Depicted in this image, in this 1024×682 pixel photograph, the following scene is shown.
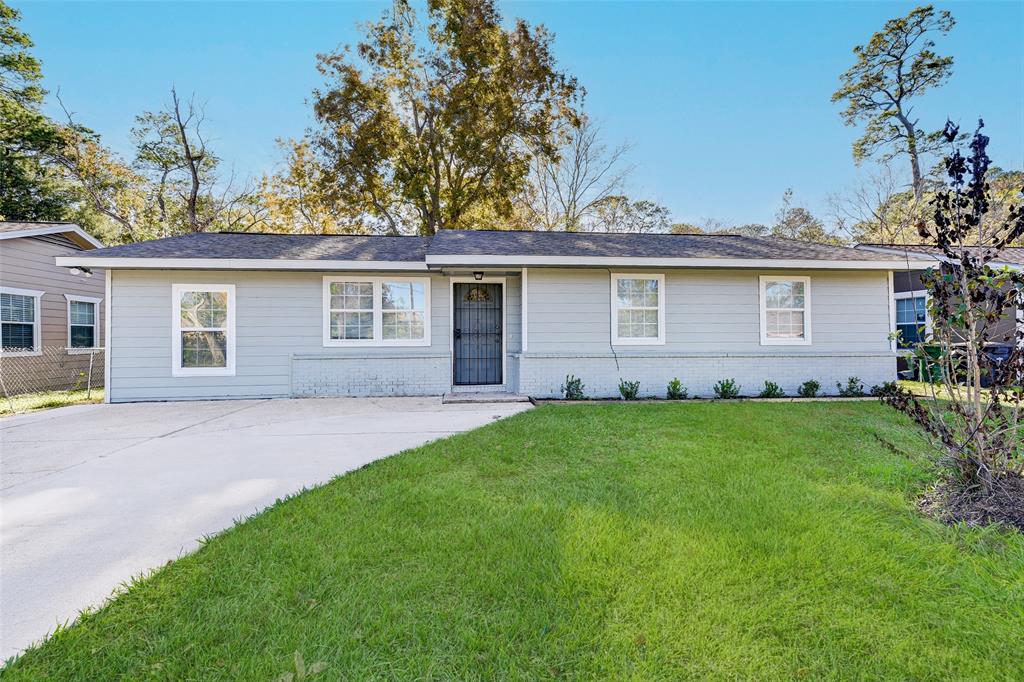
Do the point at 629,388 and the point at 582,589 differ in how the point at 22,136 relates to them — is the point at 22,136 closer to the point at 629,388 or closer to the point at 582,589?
the point at 629,388

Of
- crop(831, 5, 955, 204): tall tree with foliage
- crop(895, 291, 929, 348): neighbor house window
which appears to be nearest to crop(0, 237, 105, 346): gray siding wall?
crop(895, 291, 929, 348): neighbor house window

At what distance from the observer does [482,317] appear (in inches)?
351

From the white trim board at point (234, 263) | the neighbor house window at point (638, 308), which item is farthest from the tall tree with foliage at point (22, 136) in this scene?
the neighbor house window at point (638, 308)

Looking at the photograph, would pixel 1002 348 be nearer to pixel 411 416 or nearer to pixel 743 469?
pixel 743 469

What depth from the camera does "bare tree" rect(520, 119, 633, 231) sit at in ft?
63.1

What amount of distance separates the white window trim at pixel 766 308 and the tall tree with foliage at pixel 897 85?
13.7 metres

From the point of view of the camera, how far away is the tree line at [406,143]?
53.6ft

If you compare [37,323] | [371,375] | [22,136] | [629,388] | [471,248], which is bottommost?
[629,388]

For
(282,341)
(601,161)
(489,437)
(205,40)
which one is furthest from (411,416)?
(601,161)

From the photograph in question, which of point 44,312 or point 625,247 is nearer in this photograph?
point 625,247

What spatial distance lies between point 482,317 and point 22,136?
21523 millimetres

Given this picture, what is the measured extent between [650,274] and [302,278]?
6.56m

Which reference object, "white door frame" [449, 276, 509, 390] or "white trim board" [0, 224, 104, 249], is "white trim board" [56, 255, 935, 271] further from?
"white trim board" [0, 224, 104, 249]

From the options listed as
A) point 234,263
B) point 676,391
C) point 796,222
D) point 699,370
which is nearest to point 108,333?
point 234,263
